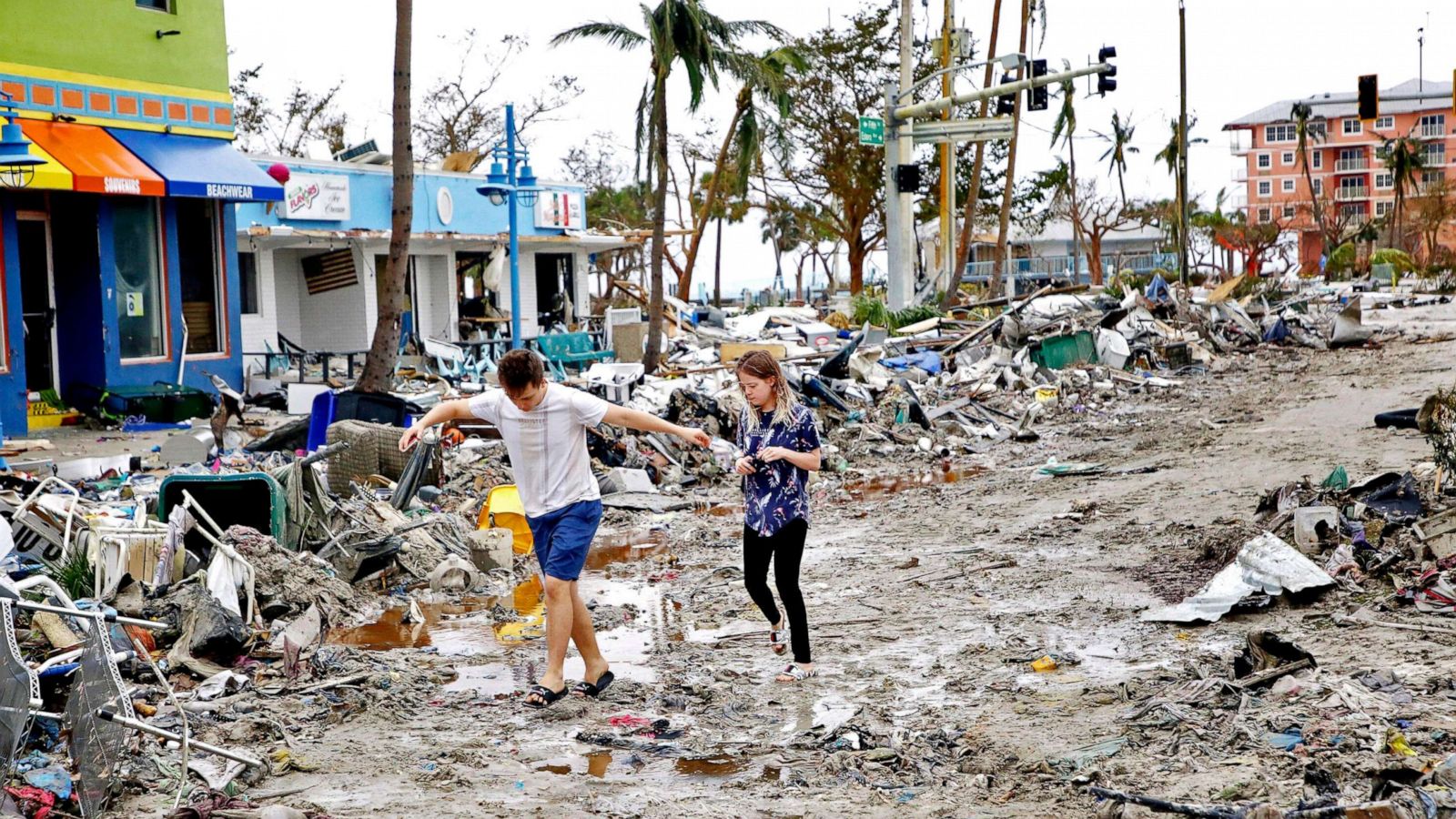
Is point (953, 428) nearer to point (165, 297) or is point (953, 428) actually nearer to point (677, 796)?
point (165, 297)

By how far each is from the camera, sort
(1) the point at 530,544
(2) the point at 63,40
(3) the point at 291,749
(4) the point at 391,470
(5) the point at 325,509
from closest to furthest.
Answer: (3) the point at 291,749 < (5) the point at 325,509 < (1) the point at 530,544 < (4) the point at 391,470 < (2) the point at 63,40

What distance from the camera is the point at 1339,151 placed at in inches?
4828

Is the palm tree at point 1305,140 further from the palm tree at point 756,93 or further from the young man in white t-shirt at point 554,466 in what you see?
the young man in white t-shirt at point 554,466

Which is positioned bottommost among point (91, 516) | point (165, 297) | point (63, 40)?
point (91, 516)

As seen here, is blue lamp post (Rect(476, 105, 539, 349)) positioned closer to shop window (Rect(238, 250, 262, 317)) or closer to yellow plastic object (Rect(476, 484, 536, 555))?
shop window (Rect(238, 250, 262, 317))

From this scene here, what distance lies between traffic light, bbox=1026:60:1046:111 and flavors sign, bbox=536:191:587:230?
10.00m

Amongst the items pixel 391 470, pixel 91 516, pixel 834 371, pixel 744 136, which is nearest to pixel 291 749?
pixel 91 516

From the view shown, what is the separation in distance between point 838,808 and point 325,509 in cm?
554

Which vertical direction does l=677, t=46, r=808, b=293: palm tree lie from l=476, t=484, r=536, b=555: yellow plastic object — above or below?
above

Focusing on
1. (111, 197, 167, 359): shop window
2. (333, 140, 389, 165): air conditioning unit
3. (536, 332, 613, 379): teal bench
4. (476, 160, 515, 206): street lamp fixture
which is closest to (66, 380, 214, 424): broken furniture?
(111, 197, 167, 359): shop window

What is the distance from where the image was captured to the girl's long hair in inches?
261

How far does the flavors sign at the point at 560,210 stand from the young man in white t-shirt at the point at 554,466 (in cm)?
2481

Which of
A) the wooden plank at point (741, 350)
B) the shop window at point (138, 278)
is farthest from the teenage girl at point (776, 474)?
the wooden plank at point (741, 350)

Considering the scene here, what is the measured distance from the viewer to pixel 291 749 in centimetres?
580
